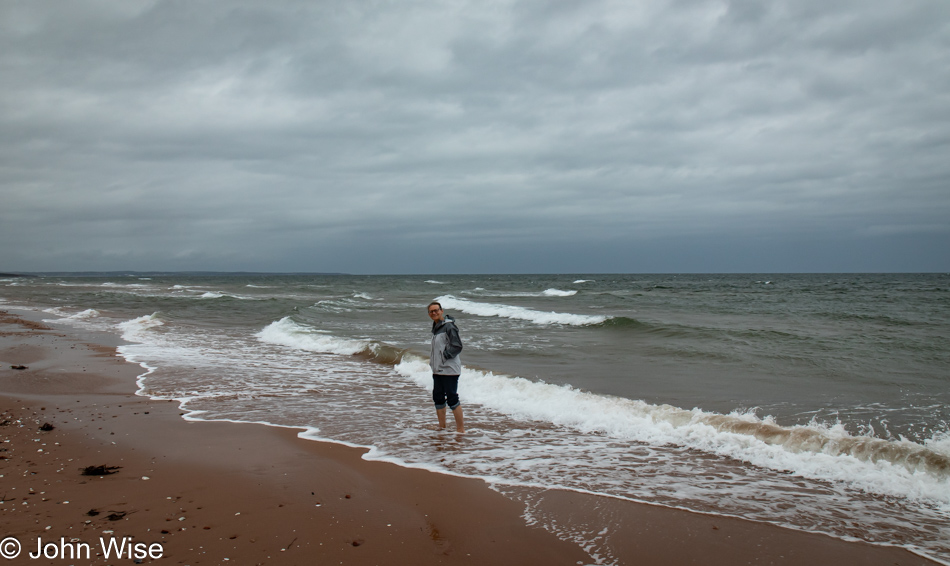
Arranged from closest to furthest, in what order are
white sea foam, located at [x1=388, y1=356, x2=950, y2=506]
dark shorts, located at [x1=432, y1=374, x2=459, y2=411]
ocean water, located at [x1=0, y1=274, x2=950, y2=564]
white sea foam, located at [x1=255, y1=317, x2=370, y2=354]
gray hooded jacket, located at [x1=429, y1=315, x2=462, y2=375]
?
ocean water, located at [x1=0, y1=274, x2=950, y2=564] → white sea foam, located at [x1=388, y1=356, x2=950, y2=506] → gray hooded jacket, located at [x1=429, y1=315, x2=462, y2=375] → dark shorts, located at [x1=432, y1=374, x2=459, y2=411] → white sea foam, located at [x1=255, y1=317, x2=370, y2=354]

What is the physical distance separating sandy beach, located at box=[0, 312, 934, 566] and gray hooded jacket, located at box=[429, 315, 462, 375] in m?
1.45

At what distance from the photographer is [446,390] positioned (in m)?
6.83

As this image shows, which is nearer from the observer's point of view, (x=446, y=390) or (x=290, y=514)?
(x=290, y=514)

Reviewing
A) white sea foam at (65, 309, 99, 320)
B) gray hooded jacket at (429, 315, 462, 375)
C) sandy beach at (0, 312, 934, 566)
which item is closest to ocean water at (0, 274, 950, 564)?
sandy beach at (0, 312, 934, 566)

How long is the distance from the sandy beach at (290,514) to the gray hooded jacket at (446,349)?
1451 millimetres

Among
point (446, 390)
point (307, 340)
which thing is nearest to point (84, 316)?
point (307, 340)

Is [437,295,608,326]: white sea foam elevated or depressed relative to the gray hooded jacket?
depressed

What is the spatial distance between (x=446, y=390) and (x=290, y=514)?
9.35 ft

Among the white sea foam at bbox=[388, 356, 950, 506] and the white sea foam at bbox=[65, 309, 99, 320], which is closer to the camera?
the white sea foam at bbox=[388, 356, 950, 506]

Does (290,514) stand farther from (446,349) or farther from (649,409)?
(649,409)

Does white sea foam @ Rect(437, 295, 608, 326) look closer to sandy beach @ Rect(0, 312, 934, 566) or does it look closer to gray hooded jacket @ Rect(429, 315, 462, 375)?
gray hooded jacket @ Rect(429, 315, 462, 375)

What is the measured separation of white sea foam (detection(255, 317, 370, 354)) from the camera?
14548 millimetres

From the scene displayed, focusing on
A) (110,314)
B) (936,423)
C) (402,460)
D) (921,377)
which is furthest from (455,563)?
(110,314)

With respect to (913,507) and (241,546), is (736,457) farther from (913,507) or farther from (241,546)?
(241,546)
